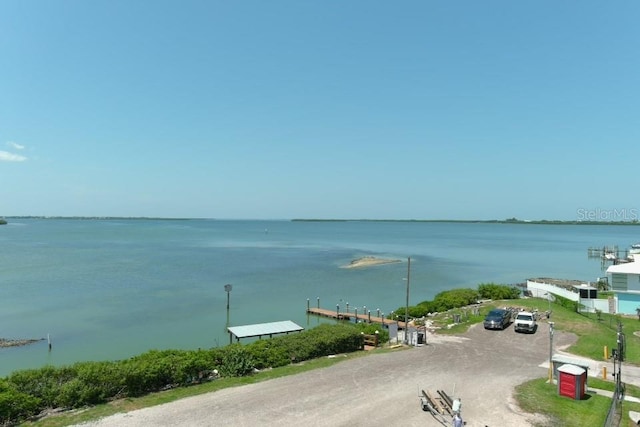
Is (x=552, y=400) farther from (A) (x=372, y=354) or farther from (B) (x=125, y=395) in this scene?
(B) (x=125, y=395)

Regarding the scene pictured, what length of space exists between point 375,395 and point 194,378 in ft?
23.6

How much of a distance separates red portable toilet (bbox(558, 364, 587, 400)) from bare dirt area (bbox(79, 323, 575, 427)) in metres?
1.78

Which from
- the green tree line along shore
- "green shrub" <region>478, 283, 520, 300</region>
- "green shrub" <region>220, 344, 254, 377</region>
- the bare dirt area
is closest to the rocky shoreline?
the green tree line along shore

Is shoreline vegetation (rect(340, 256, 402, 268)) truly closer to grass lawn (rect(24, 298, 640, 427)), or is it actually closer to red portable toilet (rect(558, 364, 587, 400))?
grass lawn (rect(24, 298, 640, 427))

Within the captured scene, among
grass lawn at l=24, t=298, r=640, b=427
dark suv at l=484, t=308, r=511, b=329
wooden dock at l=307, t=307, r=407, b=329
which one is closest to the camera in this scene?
grass lawn at l=24, t=298, r=640, b=427

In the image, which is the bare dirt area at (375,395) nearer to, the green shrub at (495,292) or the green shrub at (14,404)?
the green shrub at (14,404)

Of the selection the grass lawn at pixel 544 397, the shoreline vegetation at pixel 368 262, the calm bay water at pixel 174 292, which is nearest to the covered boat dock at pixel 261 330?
the calm bay water at pixel 174 292

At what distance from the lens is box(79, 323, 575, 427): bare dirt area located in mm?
13672

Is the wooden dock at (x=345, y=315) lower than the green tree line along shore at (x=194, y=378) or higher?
lower

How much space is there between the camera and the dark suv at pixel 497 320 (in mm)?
27859

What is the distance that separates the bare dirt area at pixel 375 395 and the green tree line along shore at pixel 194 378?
981 mm

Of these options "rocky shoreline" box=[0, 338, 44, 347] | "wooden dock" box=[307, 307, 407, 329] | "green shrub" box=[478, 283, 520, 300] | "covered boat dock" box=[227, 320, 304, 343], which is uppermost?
"green shrub" box=[478, 283, 520, 300]

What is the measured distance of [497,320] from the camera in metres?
28.0

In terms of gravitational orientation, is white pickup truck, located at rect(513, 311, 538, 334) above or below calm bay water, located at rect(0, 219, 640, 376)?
above
